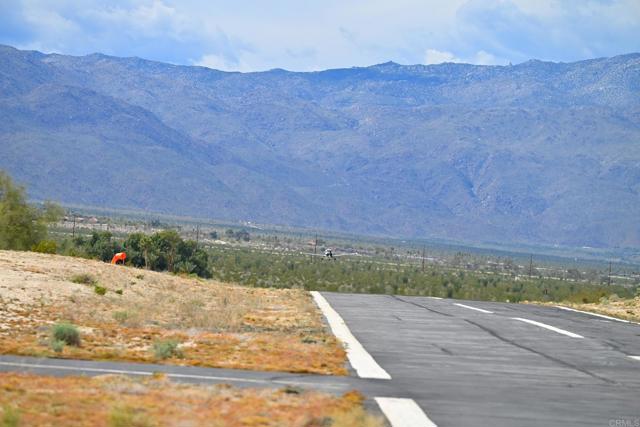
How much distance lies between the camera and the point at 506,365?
14.7m

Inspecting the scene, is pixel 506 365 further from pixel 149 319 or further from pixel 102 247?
pixel 102 247

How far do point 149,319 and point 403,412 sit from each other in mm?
9238

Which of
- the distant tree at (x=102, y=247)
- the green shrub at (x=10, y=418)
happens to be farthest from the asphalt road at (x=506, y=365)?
the distant tree at (x=102, y=247)

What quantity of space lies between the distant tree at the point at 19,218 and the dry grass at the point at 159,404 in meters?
36.9

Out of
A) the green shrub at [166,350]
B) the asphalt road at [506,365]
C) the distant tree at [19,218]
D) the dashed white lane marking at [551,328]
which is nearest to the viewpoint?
the asphalt road at [506,365]

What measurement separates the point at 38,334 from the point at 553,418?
297 inches

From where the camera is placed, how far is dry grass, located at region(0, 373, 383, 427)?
9438mm

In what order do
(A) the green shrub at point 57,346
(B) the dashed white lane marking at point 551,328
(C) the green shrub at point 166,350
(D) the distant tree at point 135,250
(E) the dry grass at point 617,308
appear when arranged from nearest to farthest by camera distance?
(A) the green shrub at point 57,346
(C) the green shrub at point 166,350
(B) the dashed white lane marking at point 551,328
(E) the dry grass at point 617,308
(D) the distant tree at point 135,250

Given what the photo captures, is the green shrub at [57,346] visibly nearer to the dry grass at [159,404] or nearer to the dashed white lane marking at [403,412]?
the dry grass at [159,404]

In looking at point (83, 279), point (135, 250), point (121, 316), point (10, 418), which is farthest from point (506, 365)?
point (135, 250)

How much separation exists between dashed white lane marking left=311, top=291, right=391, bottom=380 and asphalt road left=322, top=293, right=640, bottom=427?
0.16 m

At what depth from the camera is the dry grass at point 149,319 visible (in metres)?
13.9

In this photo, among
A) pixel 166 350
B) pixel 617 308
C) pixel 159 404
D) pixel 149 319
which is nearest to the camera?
pixel 159 404

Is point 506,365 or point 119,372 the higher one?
point 506,365
